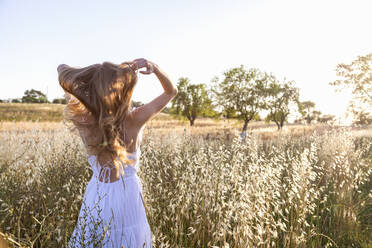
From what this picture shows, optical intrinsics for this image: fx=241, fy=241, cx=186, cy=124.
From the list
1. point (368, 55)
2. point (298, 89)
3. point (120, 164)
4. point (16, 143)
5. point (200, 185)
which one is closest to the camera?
point (120, 164)

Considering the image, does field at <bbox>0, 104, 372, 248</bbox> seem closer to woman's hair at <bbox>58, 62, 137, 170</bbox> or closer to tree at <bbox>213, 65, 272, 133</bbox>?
woman's hair at <bbox>58, 62, 137, 170</bbox>

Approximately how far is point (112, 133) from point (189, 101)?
39451mm

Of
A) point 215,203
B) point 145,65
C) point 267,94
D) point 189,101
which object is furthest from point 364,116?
point 189,101

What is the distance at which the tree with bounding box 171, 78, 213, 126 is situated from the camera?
4044 cm

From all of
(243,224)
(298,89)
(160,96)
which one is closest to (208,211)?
(243,224)

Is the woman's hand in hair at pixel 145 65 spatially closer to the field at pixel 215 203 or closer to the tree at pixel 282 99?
the field at pixel 215 203

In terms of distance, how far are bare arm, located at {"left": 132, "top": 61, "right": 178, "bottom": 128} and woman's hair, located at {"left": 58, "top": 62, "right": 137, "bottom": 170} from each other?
0.14m

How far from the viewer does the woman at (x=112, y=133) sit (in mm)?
1857

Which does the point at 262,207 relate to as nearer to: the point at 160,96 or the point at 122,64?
the point at 160,96

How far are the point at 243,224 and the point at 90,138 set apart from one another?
1.45 metres

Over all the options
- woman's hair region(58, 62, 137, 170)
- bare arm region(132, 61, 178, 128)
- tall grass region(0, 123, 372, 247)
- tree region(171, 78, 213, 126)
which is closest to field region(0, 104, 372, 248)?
tall grass region(0, 123, 372, 247)

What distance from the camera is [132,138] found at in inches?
84.7

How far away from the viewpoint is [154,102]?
7.18 ft

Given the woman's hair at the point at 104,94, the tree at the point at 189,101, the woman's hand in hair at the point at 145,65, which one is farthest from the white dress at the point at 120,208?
the tree at the point at 189,101
